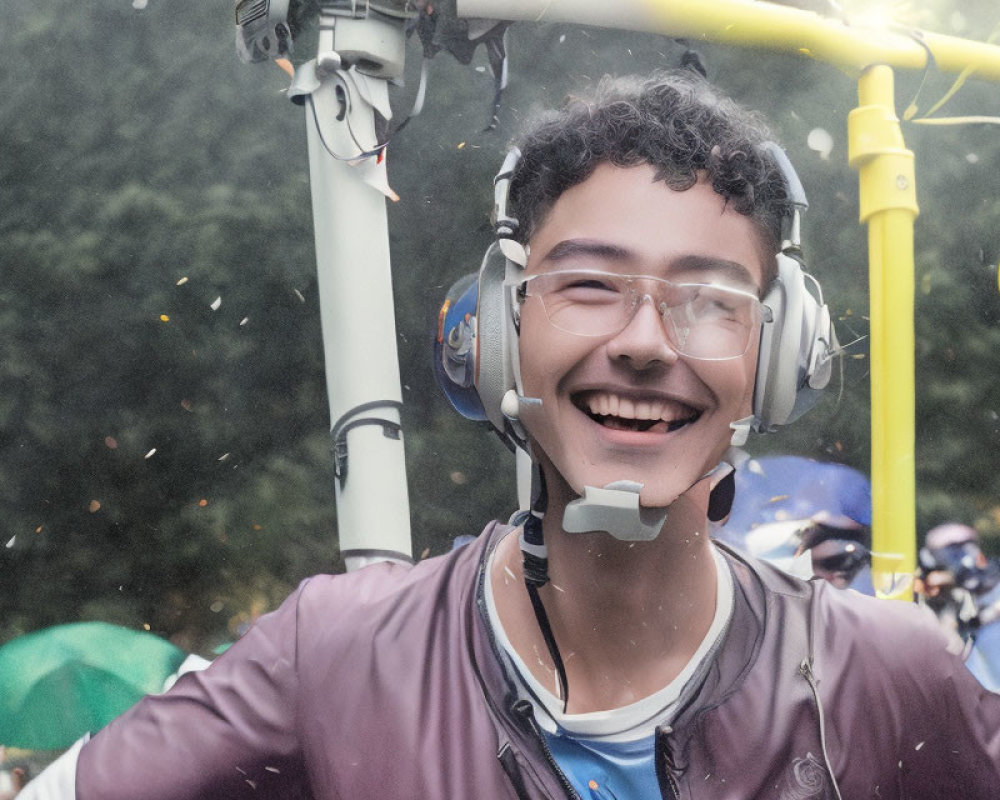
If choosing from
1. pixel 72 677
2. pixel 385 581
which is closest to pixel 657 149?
pixel 385 581

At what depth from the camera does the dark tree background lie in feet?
4.91

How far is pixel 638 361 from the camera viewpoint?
1.17 meters

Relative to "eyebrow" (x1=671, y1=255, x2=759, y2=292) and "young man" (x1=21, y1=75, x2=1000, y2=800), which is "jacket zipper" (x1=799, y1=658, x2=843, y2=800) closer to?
"young man" (x1=21, y1=75, x2=1000, y2=800)

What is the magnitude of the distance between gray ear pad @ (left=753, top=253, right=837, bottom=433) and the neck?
0.52 ft

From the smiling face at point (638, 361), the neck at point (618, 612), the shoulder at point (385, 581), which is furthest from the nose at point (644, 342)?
the shoulder at point (385, 581)

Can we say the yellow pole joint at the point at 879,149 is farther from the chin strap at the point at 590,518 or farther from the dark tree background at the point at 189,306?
the chin strap at the point at 590,518

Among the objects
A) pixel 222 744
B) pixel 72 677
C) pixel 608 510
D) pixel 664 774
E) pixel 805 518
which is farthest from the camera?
pixel 805 518

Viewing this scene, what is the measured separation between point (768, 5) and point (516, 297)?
76 centimetres

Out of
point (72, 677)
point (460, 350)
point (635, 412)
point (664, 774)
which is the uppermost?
point (460, 350)

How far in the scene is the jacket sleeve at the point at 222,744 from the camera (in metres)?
1.35

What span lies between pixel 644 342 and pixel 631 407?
0.24 ft

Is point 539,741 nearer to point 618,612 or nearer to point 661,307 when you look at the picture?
point 618,612

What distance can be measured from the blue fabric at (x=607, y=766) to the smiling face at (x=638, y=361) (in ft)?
0.99

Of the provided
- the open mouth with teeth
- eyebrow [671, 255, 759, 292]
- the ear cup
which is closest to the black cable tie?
the ear cup
